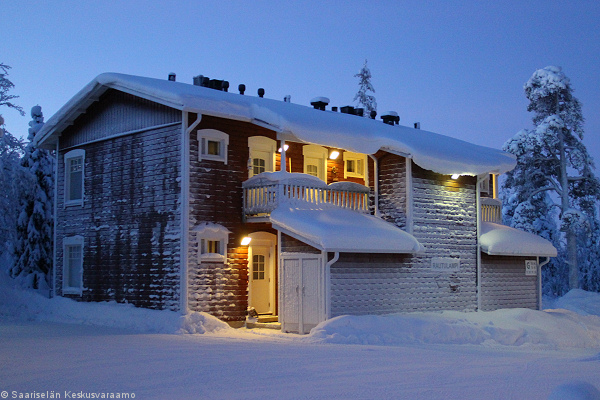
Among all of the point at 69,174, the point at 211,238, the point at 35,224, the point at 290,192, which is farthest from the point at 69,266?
the point at 290,192

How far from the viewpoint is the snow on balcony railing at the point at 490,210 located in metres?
25.1

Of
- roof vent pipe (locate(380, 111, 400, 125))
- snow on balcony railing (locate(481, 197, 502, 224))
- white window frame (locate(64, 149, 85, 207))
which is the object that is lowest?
snow on balcony railing (locate(481, 197, 502, 224))

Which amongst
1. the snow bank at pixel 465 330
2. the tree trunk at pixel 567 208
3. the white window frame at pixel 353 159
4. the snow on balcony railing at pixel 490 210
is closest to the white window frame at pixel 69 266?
the white window frame at pixel 353 159

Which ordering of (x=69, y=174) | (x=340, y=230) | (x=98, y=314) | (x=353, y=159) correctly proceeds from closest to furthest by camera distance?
(x=340, y=230), (x=98, y=314), (x=69, y=174), (x=353, y=159)

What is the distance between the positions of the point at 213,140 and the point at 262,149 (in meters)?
1.82

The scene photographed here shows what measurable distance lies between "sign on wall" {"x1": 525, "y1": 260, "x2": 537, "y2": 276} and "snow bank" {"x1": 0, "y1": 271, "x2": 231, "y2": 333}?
11.1 meters

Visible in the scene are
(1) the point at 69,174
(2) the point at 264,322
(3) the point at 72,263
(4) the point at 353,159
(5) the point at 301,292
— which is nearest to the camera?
(5) the point at 301,292

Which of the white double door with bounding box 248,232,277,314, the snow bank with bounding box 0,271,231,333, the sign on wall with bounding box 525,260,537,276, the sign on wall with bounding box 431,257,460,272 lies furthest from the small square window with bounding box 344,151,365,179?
the snow bank with bounding box 0,271,231,333

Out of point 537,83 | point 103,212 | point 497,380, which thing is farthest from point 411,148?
point 537,83

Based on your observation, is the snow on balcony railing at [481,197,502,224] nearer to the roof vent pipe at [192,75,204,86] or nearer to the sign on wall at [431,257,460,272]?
the sign on wall at [431,257,460,272]

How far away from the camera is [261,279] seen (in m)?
21.3

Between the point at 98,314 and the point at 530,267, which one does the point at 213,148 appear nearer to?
the point at 98,314

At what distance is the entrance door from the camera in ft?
68.9

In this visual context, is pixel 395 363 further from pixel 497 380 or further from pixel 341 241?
pixel 341 241
